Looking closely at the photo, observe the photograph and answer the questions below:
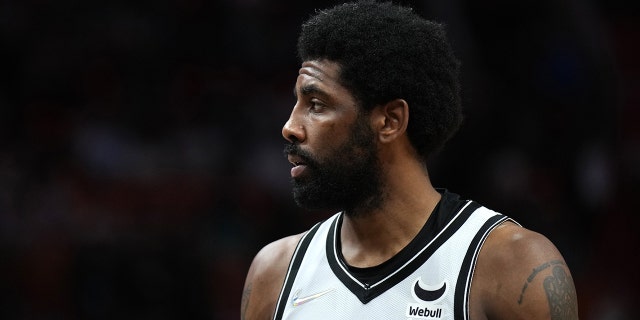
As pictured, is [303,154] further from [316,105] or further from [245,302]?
[245,302]

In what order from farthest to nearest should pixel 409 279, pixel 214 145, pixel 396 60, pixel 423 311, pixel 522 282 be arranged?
pixel 214 145, pixel 396 60, pixel 409 279, pixel 423 311, pixel 522 282

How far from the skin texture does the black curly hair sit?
0.12ft

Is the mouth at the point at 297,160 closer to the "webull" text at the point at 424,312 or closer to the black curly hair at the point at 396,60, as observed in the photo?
the black curly hair at the point at 396,60

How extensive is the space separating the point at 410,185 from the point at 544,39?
15.4ft

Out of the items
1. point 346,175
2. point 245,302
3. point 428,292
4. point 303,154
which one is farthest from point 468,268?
point 245,302

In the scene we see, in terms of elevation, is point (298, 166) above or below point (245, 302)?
above

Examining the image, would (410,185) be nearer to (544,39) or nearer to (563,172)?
(563,172)

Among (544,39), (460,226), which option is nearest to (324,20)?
(460,226)

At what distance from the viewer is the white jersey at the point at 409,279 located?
291 cm

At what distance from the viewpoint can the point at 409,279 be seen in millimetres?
3025

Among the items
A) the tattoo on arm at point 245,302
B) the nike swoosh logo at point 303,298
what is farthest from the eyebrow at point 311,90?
the tattoo on arm at point 245,302

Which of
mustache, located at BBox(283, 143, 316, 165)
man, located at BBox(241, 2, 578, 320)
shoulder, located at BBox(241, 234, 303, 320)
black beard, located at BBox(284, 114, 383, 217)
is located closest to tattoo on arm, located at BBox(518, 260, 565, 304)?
man, located at BBox(241, 2, 578, 320)

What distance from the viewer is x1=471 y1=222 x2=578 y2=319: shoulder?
2.79 metres

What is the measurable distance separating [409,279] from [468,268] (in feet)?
0.68
